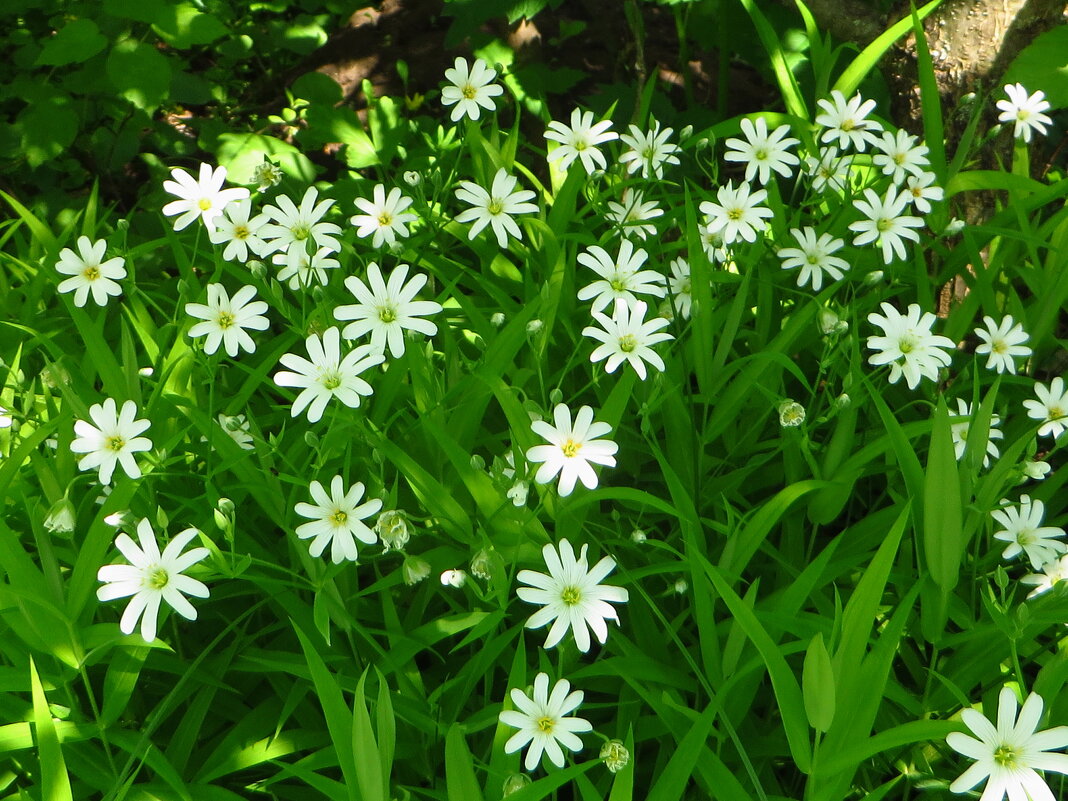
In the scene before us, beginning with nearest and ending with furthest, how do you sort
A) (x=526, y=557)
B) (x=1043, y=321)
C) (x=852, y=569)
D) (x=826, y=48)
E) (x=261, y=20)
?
(x=526, y=557) → (x=852, y=569) → (x=1043, y=321) → (x=826, y=48) → (x=261, y=20)

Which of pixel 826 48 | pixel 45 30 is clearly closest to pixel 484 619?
pixel 826 48

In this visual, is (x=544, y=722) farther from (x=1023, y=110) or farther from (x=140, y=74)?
(x=140, y=74)

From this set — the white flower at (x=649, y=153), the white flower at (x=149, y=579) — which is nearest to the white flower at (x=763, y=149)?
the white flower at (x=649, y=153)

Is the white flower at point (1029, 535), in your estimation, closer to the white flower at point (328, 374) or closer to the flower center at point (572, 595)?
the flower center at point (572, 595)

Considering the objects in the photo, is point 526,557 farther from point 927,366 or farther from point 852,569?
point 927,366

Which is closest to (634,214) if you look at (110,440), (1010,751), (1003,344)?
(1003,344)

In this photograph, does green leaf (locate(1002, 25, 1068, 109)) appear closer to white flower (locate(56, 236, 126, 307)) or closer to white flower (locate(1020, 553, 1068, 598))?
white flower (locate(1020, 553, 1068, 598))
